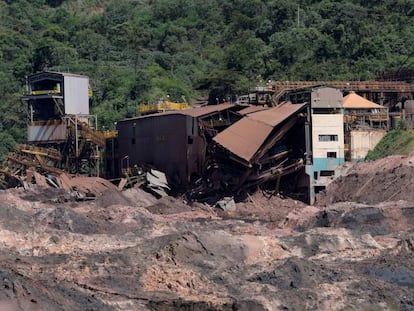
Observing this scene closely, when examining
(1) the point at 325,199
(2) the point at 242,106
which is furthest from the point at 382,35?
(1) the point at 325,199

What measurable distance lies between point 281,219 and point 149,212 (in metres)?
8.13

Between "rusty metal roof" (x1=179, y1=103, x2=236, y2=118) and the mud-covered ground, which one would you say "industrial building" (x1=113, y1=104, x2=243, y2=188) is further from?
the mud-covered ground

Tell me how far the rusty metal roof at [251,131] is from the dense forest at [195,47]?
58.4 feet

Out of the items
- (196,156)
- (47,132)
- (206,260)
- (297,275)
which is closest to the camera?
(297,275)

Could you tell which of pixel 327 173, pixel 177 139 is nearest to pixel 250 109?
pixel 177 139

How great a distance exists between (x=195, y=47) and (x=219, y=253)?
76351 mm

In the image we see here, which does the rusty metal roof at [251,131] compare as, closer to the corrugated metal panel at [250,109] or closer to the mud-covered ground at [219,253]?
the corrugated metal panel at [250,109]

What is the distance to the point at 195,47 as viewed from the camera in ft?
396

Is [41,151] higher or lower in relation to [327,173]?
higher

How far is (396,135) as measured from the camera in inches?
2726

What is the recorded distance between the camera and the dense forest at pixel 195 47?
95.3 metres

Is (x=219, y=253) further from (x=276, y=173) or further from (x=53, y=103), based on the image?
(x=53, y=103)

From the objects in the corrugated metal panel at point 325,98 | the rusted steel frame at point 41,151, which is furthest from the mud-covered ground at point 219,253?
the rusted steel frame at point 41,151

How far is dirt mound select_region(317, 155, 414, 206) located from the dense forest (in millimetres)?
22330
